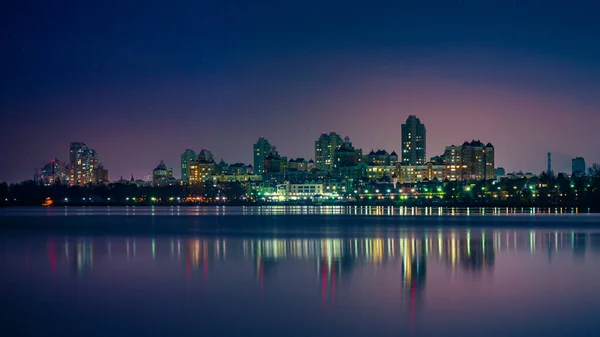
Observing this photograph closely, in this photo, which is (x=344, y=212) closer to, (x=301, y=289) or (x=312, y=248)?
(x=312, y=248)

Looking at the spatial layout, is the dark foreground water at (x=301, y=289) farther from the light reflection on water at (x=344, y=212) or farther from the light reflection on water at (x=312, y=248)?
the light reflection on water at (x=344, y=212)

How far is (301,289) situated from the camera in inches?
802

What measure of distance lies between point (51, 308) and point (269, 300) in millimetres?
5228

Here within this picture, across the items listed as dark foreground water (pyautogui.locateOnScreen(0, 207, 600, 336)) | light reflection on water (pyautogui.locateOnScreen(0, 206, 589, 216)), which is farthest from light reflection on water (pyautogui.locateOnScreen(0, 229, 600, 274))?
light reflection on water (pyautogui.locateOnScreen(0, 206, 589, 216))

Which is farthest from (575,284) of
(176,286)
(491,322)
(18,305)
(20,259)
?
(20,259)

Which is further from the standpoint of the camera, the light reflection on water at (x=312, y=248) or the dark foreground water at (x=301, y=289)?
the light reflection on water at (x=312, y=248)

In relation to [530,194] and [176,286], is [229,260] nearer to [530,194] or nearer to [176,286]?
[176,286]

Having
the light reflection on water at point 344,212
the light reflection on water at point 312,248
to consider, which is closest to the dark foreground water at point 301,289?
the light reflection on water at point 312,248

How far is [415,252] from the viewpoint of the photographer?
31.5 meters

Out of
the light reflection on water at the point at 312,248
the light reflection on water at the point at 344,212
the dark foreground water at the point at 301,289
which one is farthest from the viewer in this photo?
the light reflection on water at the point at 344,212

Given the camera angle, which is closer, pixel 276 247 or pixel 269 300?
pixel 269 300

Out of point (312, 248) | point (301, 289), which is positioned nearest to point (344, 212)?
point (312, 248)

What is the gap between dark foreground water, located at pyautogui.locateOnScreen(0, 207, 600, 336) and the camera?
15234 mm

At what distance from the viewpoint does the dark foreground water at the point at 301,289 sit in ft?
50.0
